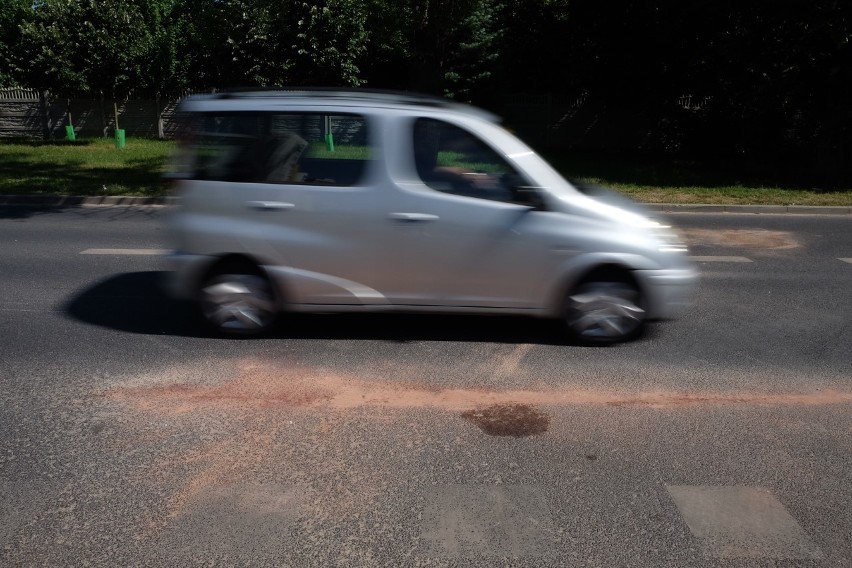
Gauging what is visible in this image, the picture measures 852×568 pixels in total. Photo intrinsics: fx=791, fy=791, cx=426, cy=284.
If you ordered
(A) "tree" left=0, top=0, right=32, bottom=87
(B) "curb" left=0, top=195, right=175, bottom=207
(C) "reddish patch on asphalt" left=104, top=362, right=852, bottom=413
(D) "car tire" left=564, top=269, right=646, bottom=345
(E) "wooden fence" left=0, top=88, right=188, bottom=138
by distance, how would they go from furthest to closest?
(A) "tree" left=0, top=0, right=32, bottom=87, (E) "wooden fence" left=0, top=88, right=188, bottom=138, (B) "curb" left=0, top=195, right=175, bottom=207, (D) "car tire" left=564, top=269, right=646, bottom=345, (C) "reddish patch on asphalt" left=104, top=362, right=852, bottom=413

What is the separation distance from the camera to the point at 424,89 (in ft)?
51.2

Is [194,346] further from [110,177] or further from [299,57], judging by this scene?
[299,57]

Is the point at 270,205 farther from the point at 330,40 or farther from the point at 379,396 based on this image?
the point at 330,40

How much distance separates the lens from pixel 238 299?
6336 mm

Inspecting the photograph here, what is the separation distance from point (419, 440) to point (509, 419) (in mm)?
643

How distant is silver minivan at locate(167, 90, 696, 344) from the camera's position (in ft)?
20.0

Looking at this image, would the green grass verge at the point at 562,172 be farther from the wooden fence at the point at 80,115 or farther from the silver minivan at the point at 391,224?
the silver minivan at the point at 391,224

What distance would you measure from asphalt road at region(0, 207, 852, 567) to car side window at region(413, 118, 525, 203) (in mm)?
1243

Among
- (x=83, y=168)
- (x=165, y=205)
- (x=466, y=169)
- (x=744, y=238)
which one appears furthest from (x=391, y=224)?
(x=83, y=168)

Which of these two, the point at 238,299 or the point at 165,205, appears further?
the point at 165,205

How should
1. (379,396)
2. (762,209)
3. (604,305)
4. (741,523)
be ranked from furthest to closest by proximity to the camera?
(762,209) → (604,305) → (379,396) → (741,523)

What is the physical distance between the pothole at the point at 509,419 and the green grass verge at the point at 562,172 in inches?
413

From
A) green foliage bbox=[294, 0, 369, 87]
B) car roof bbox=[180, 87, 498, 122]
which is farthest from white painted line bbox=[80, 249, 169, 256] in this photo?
green foliage bbox=[294, 0, 369, 87]

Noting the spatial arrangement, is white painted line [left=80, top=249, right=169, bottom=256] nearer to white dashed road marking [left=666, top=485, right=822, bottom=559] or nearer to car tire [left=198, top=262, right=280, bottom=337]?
car tire [left=198, top=262, right=280, bottom=337]
